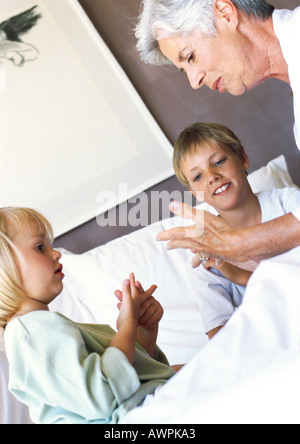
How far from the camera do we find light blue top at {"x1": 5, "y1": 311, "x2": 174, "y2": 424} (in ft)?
3.15

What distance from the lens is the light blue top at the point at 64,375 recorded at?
3.15 feet

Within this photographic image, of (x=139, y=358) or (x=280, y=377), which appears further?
(x=139, y=358)

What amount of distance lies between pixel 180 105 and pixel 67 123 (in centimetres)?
53

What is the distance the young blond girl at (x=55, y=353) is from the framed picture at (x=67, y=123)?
3.06ft

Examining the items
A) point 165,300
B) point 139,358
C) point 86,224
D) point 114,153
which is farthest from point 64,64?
point 139,358

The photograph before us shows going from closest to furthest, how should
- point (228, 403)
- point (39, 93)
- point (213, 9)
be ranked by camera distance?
point (228, 403), point (213, 9), point (39, 93)

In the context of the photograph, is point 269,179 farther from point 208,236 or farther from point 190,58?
point 208,236

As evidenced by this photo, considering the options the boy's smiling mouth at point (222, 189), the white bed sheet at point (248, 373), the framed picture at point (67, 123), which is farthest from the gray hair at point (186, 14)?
the white bed sheet at point (248, 373)

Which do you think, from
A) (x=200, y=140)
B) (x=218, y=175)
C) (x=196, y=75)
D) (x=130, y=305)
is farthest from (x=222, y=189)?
(x=130, y=305)

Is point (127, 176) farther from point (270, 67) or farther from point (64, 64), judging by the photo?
point (270, 67)

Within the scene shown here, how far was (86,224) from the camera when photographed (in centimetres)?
218

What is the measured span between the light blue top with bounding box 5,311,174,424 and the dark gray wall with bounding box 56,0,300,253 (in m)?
1.17

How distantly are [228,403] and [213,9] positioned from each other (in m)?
1.10

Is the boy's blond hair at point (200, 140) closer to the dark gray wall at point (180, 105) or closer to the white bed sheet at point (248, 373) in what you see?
the dark gray wall at point (180, 105)
